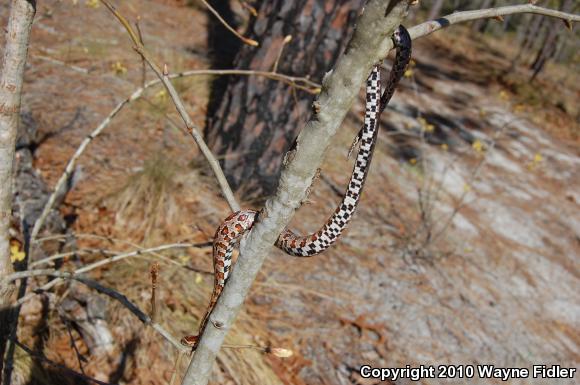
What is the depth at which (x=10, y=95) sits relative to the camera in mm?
1341

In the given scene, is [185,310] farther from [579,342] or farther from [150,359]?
[579,342]

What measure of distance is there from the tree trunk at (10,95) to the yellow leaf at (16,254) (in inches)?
22.5

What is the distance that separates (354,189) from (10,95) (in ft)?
3.29

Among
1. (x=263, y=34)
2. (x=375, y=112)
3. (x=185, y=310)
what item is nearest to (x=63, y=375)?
(x=185, y=310)

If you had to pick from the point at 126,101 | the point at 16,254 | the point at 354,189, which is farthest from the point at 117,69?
the point at 354,189

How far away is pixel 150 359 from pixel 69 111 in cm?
241

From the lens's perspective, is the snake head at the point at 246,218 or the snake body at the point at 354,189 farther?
the snake head at the point at 246,218

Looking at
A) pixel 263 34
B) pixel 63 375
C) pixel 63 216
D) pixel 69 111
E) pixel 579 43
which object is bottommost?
pixel 63 375

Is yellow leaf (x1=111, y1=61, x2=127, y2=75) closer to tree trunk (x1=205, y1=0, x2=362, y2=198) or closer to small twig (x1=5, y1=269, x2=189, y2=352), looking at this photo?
tree trunk (x1=205, y1=0, x2=362, y2=198)

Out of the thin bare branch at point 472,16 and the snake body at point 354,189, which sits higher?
the thin bare branch at point 472,16

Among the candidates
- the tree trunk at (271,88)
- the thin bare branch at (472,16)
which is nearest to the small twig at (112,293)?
the thin bare branch at (472,16)

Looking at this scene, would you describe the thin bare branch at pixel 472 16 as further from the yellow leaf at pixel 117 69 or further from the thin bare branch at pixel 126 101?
the yellow leaf at pixel 117 69

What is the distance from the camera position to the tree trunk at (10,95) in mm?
1280

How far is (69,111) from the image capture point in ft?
13.2
